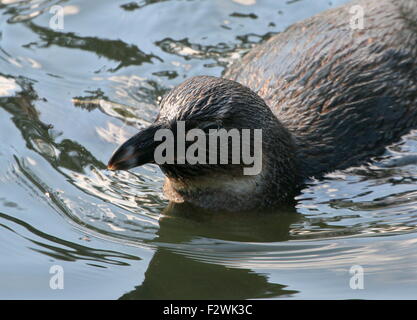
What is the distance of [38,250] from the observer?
7.35 m

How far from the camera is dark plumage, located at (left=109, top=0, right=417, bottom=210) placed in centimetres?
781

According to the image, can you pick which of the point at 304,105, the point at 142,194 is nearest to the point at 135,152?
the point at 142,194

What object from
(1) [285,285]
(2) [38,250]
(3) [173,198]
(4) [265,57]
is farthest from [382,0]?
(2) [38,250]

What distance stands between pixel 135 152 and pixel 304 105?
196cm

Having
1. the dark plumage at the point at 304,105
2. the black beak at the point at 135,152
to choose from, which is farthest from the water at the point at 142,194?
the black beak at the point at 135,152

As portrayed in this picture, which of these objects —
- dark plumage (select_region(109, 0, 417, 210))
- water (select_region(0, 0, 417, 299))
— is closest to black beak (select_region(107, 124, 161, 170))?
dark plumage (select_region(109, 0, 417, 210))

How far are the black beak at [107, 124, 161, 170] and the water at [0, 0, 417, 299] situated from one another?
0.60m

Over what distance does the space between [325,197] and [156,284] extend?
212cm

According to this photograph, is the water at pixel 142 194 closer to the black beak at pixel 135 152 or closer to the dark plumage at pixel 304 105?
the dark plumage at pixel 304 105

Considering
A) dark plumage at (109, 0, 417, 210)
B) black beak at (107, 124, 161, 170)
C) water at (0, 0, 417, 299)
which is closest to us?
water at (0, 0, 417, 299)

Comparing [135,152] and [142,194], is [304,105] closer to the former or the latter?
[142,194]

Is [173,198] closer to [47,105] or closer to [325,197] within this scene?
[325,197]

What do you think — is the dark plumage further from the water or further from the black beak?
the water

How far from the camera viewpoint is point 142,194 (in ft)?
27.7
